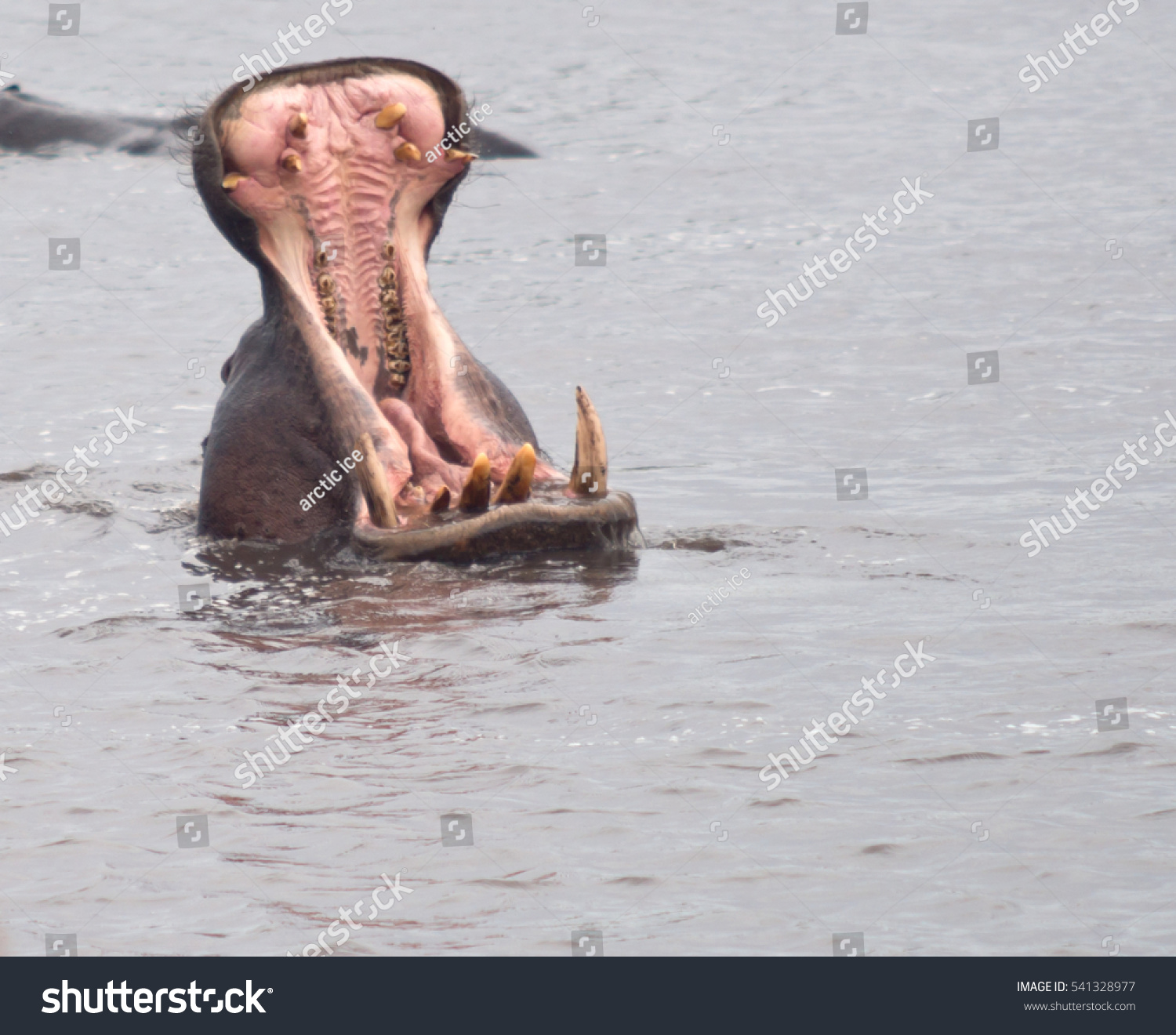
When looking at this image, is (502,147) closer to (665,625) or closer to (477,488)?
(477,488)

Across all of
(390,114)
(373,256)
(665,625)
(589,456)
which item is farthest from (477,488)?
(390,114)

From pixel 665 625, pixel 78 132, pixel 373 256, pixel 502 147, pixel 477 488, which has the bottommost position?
pixel 665 625

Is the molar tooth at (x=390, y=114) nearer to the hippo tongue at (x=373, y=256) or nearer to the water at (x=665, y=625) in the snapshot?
the hippo tongue at (x=373, y=256)

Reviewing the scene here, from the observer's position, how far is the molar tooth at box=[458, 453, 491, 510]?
6102mm

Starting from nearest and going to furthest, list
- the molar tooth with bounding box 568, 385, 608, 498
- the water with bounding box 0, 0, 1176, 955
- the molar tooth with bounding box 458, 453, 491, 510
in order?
the water with bounding box 0, 0, 1176, 955
the molar tooth with bounding box 458, 453, 491, 510
the molar tooth with bounding box 568, 385, 608, 498

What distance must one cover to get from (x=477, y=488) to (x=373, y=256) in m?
1.22

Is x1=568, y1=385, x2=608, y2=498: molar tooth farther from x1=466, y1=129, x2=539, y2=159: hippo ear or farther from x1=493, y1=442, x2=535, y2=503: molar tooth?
x1=466, y1=129, x2=539, y2=159: hippo ear

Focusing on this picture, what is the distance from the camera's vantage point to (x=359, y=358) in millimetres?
6887

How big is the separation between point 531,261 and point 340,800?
1097 cm

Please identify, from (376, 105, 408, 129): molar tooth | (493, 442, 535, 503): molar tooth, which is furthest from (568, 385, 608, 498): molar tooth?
(376, 105, 408, 129): molar tooth

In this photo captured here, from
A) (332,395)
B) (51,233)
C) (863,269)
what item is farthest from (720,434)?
(51,233)

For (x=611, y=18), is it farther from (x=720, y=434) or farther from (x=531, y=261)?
(x=720, y=434)

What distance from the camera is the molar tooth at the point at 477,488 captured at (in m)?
6.10
